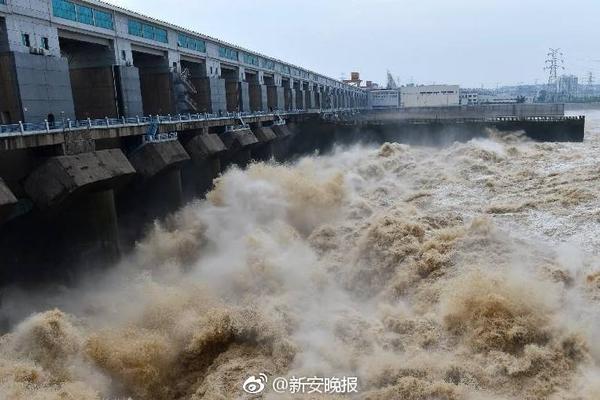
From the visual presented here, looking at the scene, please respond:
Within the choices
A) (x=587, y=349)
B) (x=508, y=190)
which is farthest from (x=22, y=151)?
(x=508, y=190)

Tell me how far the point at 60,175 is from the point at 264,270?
19.7 feet

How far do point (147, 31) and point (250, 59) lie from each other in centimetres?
1345

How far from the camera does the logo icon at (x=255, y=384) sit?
29.8 ft

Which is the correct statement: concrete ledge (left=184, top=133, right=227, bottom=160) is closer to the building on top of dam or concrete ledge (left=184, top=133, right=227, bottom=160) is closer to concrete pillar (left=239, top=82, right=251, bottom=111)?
the building on top of dam

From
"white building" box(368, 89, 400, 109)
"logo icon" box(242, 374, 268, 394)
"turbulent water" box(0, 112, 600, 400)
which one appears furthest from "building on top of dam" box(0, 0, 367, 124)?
"white building" box(368, 89, 400, 109)

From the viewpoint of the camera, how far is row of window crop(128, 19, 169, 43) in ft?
66.6

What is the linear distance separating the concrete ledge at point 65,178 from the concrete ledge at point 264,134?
16.3 metres

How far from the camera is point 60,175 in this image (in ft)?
43.9

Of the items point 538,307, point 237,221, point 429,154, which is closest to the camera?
point 538,307

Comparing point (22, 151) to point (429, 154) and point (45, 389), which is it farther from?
point (429, 154)

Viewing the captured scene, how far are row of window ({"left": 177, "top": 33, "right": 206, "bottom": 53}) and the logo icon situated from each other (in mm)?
18948

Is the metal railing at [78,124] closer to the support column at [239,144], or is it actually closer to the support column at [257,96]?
the support column at [239,144]

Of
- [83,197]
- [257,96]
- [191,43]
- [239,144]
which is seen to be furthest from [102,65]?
[257,96]

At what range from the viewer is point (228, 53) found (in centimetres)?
3039
